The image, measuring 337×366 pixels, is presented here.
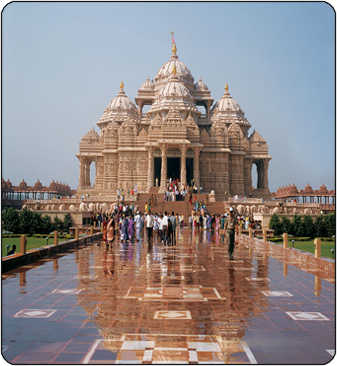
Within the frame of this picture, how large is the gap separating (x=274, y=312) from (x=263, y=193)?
57543 mm

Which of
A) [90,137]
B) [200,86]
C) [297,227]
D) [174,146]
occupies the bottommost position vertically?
[297,227]

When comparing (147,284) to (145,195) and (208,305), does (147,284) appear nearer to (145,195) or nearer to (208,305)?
(208,305)

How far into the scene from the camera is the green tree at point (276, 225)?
32688mm

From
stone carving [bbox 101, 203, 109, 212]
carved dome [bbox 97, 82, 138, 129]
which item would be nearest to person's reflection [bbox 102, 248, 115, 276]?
stone carving [bbox 101, 203, 109, 212]

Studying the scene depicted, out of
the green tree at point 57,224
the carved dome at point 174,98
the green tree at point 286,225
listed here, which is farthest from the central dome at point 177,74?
the green tree at point 286,225

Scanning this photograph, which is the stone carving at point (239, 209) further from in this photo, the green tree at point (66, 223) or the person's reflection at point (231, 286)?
the person's reflection at point (231, 286)

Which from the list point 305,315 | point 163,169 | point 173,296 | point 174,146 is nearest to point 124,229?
point 173,296

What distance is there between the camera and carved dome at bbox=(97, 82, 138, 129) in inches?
2771

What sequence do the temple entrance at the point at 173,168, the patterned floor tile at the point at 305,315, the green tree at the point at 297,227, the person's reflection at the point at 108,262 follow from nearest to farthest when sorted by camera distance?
the patterned floor tile at the point at 305,315, the person's reflection at the point at 108,262, the green tree at the point at 297,227, the temple entrance at the point at 173,168

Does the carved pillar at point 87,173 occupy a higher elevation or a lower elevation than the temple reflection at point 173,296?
higher

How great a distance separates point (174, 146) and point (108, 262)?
3989 centimetres

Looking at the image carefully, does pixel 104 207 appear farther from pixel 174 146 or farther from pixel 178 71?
pixel 178 71

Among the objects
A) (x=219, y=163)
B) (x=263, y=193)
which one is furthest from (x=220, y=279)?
(x=263, y=193)

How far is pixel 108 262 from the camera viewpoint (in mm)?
15148
